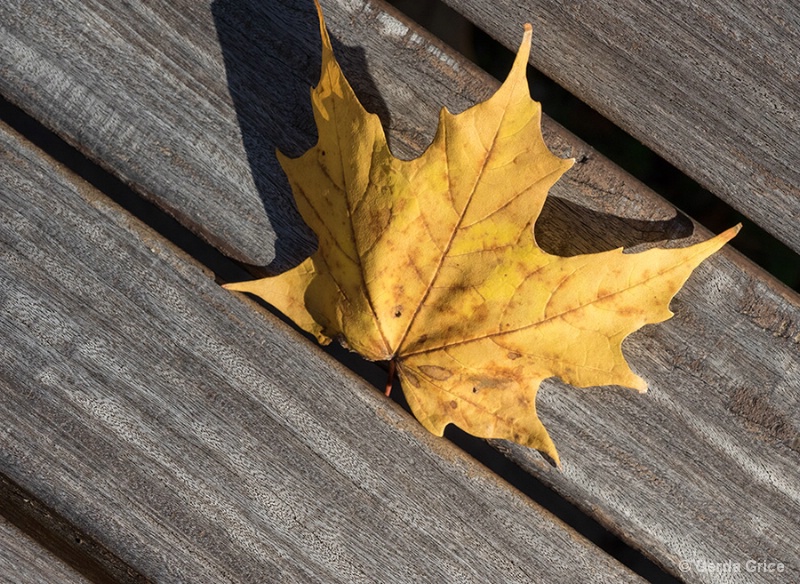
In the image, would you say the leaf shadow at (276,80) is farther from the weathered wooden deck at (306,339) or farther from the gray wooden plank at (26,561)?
the gray wooden plank at (26,561)

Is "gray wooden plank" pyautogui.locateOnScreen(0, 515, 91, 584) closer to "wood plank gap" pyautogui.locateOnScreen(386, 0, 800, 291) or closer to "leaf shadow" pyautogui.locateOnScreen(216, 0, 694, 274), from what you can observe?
"leaf shadow" pyautogui.locateOnScreen(216, 0, 694, 274)

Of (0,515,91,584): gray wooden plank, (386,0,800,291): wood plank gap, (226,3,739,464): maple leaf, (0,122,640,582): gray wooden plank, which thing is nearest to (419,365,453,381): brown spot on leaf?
(226,3,739,464): maple leaf

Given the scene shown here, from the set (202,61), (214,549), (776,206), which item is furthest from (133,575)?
(776,206)

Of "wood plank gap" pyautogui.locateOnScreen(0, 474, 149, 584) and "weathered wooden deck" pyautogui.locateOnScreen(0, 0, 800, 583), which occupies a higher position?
"weathered wooden deck" pyautogui.locateOnScreen(0, 0, 800, 583)

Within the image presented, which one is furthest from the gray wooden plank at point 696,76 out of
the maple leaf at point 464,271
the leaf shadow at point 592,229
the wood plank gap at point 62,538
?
the wood plank gap at point 62,538

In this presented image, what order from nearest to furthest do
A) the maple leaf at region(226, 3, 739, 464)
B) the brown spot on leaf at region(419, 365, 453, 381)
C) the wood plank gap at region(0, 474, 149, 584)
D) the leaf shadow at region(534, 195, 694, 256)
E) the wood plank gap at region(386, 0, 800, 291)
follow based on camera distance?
the maple leaf at region(226, 3, 739, 464), the brown spot on leaf at region(419, 365, 453, 381), the leaf shadow at region(534, 195, 694, 256), the wood plank gap at region(0, 474, 149, 584), the wood plank gap at region(386, 0, 800, 291)

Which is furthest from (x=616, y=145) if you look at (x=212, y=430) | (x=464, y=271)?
(x=212, y=430)

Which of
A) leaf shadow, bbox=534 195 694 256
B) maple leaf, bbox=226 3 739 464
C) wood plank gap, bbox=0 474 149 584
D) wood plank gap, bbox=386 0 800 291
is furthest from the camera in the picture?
wood plank gap, bbox=386 0 800 291
